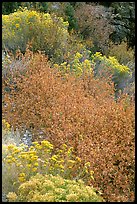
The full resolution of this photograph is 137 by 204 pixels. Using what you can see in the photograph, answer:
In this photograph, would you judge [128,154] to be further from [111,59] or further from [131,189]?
[111,59]

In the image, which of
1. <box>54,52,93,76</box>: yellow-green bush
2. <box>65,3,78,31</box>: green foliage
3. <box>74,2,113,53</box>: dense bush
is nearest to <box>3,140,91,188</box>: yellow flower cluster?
<box>54,52,93,76</box>: yellow-green bush

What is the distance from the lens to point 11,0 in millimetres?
11211

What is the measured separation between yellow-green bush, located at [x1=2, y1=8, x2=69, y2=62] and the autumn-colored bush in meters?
1.26

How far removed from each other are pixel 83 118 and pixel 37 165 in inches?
54.3

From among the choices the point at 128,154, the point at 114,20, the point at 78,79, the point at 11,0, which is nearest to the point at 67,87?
the point at 78,79

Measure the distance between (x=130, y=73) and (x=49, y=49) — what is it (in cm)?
190

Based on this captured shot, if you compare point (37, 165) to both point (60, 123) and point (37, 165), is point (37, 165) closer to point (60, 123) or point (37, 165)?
point (37, 165)

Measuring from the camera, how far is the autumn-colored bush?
456 centimetres

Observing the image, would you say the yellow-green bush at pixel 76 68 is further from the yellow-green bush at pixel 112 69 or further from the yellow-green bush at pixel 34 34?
the yellow-green bush at pixel 34 34

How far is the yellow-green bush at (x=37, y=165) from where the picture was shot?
14.0 ft

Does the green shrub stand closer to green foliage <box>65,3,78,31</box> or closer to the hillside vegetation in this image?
the hillside vegetation

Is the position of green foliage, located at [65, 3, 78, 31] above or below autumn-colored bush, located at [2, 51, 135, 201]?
above

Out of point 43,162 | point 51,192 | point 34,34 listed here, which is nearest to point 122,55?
point 34,34

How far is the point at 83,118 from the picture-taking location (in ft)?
17.7
